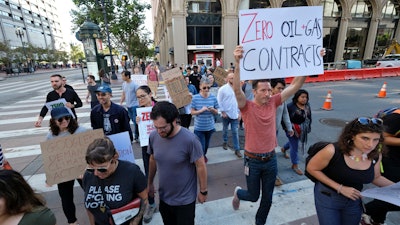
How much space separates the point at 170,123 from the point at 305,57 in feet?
5.85

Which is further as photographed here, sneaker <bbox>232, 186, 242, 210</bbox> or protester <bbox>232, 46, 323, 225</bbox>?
sneaker <bbox>232, 186, 242, 210</bbox>

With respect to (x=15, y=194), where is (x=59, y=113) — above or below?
above

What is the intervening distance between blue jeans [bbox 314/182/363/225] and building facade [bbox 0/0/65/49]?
5593 cm

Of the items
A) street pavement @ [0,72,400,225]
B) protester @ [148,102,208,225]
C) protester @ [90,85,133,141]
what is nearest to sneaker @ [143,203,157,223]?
street pavement @ [0,72,400,225]

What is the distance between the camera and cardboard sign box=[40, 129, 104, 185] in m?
2.44

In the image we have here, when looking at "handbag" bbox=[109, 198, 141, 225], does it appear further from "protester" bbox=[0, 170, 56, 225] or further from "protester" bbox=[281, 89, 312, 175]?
"protester" bbox=[281, 89, 312, 175]

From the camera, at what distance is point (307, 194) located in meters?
3.57

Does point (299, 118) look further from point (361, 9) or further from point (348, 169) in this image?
point (361, 9)

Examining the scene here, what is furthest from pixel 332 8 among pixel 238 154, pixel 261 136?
pixel 261 136

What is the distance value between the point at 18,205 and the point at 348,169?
102 inches

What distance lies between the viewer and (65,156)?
99.0 inches

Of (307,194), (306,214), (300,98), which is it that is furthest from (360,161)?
(300,98)

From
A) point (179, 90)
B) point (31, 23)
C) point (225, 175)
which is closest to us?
point (225, 175)

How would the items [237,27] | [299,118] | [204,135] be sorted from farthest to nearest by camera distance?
[237,27], [204,135], [299,118]
